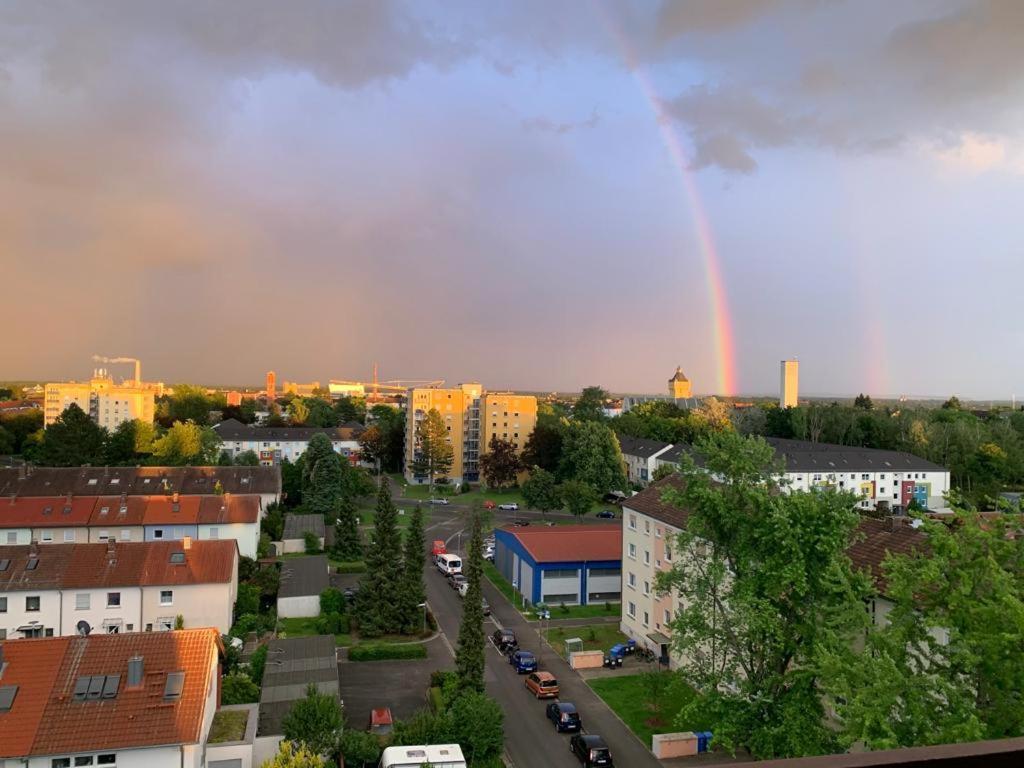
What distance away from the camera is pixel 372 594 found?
102ft

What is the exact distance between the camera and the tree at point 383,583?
30.4 m

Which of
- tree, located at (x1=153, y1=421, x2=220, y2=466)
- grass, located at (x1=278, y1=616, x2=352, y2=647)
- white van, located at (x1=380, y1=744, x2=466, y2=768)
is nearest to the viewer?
white van, located at (x1=380, y1=744, x2=466, y2=768)

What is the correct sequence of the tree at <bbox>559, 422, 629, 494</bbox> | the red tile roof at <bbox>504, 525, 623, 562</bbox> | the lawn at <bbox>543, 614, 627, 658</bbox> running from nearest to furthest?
the lawn at <bbox>543, 614, 627, 658</bbox>
the red tile roof at <bbox>504, 525, 623, 562</bbox>
the tree at <bbox>559, 422, 629, 494</bbox>

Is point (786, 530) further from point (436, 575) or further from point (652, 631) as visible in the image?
point (436, 575)

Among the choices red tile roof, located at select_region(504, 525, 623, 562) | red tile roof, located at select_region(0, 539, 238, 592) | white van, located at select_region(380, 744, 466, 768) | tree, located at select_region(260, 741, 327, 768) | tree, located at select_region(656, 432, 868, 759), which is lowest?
white van, located at select_region(380, 744, 466, 768)

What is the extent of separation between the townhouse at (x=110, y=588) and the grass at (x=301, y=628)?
8.58ft

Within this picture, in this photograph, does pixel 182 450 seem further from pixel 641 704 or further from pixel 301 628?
pixel 641 704

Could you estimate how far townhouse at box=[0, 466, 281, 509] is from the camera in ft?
153

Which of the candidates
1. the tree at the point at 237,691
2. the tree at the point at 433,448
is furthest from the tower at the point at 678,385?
the tree at the point at 237,691

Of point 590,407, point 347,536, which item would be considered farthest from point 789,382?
point 347,536

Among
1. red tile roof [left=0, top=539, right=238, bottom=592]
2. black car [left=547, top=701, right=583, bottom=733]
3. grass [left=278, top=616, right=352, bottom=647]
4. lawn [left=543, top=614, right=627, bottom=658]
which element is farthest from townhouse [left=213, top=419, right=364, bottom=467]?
black car [left=547, top=701, right=583, bottom=733]

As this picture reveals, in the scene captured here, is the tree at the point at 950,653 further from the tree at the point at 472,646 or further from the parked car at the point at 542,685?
the parked car at the point at 542,685

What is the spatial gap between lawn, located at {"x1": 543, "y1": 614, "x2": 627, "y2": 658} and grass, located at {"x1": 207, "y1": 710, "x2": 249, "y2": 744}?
1203cm

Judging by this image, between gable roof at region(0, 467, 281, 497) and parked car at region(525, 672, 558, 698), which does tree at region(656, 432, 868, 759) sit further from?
gable roof at region(0, 467, 281, 497)
